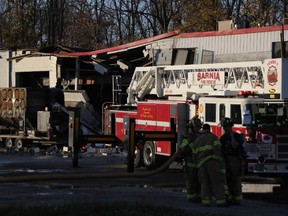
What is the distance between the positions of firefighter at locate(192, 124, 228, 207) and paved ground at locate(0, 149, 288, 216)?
23 centimetres

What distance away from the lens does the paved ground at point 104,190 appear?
36.2 ft

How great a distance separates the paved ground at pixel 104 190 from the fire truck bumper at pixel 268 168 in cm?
56

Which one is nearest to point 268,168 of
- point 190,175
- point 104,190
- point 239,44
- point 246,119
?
point 246,119

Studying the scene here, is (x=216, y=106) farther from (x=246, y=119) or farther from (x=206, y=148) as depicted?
(x=206, y=148)

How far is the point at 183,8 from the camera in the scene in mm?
47156

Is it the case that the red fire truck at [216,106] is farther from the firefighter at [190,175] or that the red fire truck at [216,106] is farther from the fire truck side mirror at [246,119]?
the firefighter at [190,175]

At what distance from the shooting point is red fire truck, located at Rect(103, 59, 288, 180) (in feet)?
48.0

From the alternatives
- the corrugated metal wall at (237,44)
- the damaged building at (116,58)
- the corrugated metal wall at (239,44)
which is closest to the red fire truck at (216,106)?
the damaged building at (116,58)

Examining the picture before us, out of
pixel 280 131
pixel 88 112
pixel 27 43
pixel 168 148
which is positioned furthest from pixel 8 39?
pixel 280 131

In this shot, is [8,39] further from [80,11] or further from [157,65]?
[157,65]

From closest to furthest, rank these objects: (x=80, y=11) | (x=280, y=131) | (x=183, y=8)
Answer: (x=280, y=131) → (x=183, y=8) → (x=80, y=11)

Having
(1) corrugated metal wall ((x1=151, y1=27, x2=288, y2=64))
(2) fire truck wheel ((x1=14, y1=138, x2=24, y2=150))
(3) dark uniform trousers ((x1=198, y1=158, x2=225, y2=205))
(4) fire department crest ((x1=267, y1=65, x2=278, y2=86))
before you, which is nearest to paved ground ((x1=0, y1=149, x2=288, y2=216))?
(3) dark uniform trousers ((x1=198, y1=158, x2=225, y2=205))

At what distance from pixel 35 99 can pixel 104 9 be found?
105 feet

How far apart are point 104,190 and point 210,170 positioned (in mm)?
3326
